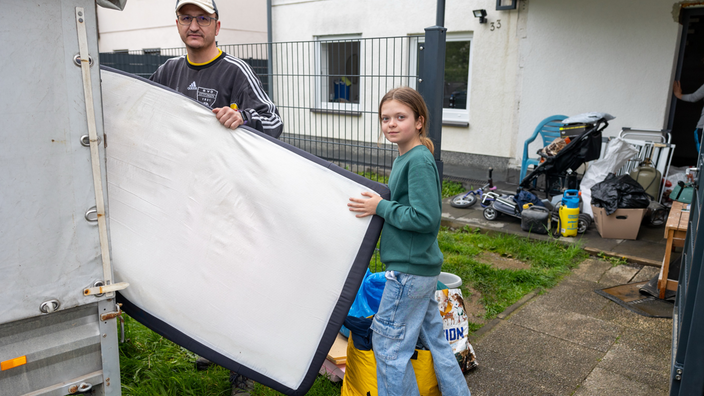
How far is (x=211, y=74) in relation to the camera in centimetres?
258

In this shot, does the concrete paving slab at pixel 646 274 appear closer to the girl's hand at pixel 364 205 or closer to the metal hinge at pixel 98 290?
the girl's hand at pixel 364 205

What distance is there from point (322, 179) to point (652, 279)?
3.65 metres

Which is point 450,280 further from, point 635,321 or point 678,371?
point 635,321

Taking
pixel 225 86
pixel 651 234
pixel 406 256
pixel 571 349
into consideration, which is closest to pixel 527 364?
pixel 571 349

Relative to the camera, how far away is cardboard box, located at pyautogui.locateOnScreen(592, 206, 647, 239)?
530 cm

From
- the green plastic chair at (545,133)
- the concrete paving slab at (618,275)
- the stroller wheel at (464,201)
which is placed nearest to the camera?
the concrete paving slab at (618,275)

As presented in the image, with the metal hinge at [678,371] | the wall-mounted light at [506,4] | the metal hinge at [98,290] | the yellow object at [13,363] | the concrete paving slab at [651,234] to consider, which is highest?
the wall-mounted light at [506,4]

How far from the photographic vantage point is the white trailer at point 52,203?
53.3 inches

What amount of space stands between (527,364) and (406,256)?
4.76 ft

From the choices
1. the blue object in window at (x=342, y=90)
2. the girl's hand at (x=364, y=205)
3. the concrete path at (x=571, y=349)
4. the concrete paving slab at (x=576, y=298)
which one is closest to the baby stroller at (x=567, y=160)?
the concrete paving slab at (x=576, y=298)

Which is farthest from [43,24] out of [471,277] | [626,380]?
Result: [471,277]

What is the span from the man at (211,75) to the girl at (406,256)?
63cm

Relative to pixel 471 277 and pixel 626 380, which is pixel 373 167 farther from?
pixel 626 380

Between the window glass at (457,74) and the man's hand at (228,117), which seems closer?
the man's hand at (228,117)
